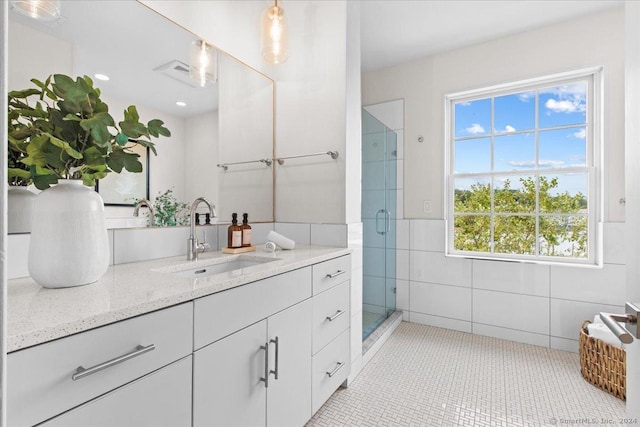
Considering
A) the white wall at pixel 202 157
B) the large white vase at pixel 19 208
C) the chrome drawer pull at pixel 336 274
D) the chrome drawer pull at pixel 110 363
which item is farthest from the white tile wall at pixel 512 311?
the large white vase at pixel 19 208

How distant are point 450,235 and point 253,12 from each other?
8.04 feet

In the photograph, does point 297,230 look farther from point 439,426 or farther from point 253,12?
point 253,12

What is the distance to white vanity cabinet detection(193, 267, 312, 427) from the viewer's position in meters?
0.92

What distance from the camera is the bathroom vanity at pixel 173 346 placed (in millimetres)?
600

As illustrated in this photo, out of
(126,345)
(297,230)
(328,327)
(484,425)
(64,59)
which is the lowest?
(484,425)

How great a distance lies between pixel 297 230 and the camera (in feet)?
6.77

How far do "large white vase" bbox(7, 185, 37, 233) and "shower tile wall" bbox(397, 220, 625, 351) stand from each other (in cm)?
267

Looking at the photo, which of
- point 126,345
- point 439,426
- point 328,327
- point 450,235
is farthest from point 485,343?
point 126,345

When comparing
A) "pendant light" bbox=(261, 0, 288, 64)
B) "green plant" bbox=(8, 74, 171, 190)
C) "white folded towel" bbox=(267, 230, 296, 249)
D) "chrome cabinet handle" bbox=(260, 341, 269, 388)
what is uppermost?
"pendant light" bbox=(261, 0, 288, 64)

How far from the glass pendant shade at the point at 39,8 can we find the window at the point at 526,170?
2767 millimetres

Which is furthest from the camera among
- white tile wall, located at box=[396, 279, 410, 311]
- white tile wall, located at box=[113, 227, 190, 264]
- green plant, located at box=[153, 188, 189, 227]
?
white tile wall, located at box=[396, 279, 410, 311]

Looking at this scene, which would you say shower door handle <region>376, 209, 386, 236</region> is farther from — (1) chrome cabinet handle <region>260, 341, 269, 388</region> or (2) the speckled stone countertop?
(1) chrome cabinet handle <region>260, 341, 269, 388</region>

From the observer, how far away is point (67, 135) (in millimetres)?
910

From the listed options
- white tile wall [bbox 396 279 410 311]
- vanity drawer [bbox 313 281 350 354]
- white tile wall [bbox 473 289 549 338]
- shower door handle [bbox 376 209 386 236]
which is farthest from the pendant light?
white tile wall [bbox 473 289 549 338]
